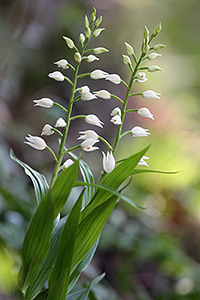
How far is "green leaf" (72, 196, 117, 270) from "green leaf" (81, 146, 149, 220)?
0.05 feet

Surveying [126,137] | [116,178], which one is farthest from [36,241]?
[126,137]

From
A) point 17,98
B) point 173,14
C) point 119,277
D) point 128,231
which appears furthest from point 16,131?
point 173,14

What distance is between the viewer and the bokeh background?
1.30m

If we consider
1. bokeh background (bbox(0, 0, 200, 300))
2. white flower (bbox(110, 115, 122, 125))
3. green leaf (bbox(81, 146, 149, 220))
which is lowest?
bokeh background (bbox(0, 0, 200, 300))

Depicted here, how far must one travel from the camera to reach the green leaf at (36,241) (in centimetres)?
45

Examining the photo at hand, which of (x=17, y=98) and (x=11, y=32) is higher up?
(x=11, y=32)

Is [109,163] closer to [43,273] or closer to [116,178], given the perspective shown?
[116,178]

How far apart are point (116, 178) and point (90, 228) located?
0.08 meters

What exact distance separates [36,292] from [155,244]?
3.07ft

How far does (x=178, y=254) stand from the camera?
4.50 feet

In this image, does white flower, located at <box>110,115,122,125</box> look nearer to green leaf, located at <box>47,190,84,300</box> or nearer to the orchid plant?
the orchid plant

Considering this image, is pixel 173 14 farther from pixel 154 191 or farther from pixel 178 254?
pixel 178 254

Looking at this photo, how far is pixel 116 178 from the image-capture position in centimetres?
48

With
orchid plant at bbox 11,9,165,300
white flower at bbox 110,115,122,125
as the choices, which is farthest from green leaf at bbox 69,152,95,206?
white flower at bbox 110,115,122,125
